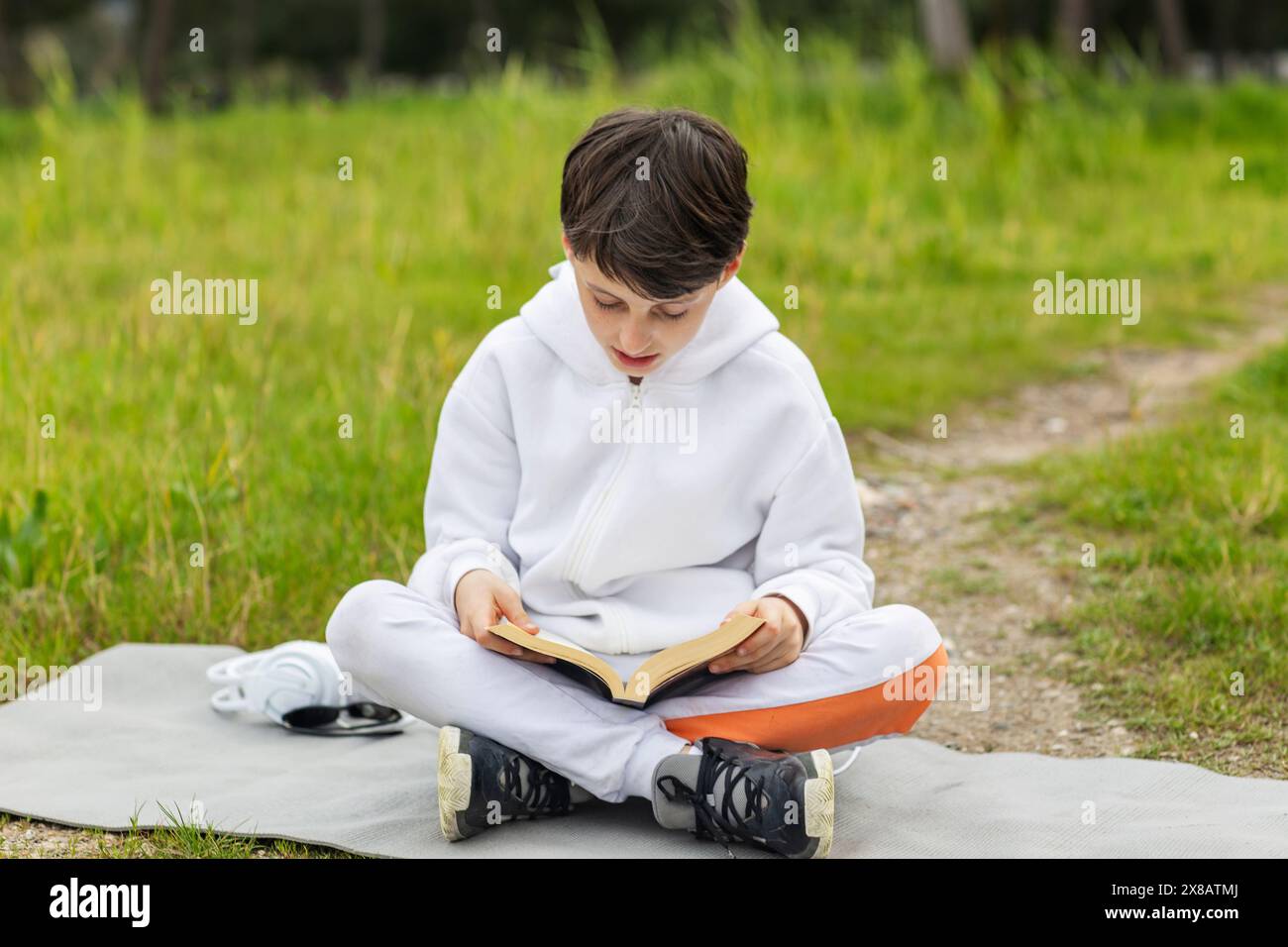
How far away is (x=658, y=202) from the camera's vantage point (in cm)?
252

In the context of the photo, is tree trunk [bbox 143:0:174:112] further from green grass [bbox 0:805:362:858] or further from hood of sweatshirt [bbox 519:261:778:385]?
green grass [bbox 0:805:362:858]

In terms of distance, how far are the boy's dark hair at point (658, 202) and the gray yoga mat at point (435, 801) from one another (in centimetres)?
99

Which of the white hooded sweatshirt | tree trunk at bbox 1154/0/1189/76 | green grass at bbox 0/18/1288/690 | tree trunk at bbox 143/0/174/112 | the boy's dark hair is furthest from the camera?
tree trunk at bbox 1154/0/1189/76

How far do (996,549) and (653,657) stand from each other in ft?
7.01

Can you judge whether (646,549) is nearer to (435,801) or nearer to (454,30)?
(435,801)

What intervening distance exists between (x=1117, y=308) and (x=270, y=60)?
35.4 m

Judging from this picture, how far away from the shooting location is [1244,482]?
4.51 metres

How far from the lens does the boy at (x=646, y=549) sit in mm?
2572

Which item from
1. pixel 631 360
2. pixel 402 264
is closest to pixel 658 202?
pixel 631 360

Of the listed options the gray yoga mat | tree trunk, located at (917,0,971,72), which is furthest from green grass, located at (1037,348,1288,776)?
tree trunk, located at (917,0,971,72)

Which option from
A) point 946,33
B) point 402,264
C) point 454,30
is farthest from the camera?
point 454,30

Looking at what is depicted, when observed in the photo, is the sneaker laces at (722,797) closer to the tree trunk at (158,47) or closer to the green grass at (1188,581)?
the green grass at (1188,581)

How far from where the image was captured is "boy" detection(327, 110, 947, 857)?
2.57 meters
